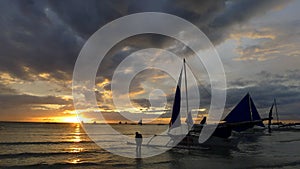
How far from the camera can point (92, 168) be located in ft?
70.5

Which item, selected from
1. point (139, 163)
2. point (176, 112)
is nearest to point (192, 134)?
point (176, 112)

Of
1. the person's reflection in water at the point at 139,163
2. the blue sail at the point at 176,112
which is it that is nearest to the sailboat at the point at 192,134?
the blue sail at the point at 176,112

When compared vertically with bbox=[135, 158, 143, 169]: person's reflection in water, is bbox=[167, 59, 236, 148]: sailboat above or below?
above

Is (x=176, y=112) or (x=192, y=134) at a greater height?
(x=176, y=112)

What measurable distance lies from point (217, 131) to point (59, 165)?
61.0 feet

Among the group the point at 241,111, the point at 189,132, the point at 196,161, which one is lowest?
the point at 196,161

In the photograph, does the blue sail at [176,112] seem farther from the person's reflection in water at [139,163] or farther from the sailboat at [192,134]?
the person's reflection in water at [139,163]

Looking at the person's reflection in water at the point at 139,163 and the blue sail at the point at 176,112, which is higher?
the blue sail at the point at 176,112

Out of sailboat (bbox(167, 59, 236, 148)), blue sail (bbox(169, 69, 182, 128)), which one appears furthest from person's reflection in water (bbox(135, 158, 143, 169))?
blue sail (bbox(169, 69, 182, 128))

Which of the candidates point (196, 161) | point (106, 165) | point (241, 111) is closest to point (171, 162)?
point (196, 161)

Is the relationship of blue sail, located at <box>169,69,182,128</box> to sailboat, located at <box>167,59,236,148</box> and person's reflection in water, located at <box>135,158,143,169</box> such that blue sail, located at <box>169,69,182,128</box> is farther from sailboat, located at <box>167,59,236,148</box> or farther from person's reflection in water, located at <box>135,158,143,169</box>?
person's reflection in water, located at <box>135,158,143,169</box>

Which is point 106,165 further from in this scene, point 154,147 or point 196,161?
point 154,147

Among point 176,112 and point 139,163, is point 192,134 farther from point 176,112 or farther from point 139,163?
point 139,163

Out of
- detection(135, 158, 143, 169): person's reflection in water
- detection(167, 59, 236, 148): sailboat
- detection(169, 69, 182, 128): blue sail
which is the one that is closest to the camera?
detection(135, 158, 143, 169): person's reflection in water
